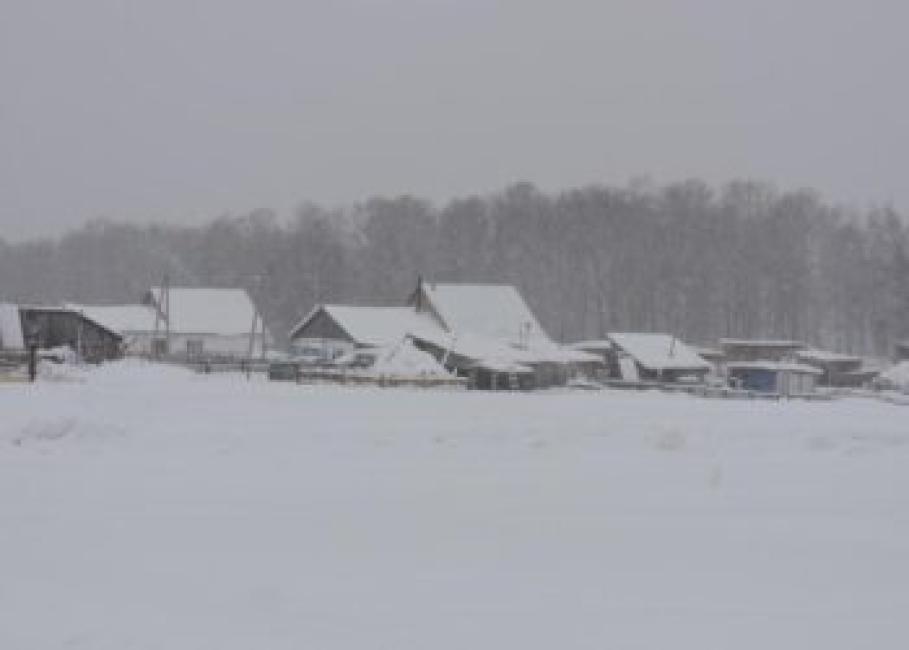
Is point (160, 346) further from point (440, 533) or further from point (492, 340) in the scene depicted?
point (440, 533)

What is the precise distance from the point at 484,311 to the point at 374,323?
9.30m

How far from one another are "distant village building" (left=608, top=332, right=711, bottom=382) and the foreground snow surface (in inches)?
1658

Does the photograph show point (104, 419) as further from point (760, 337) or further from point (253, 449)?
point (760, 337)

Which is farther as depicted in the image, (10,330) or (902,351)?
(902,351)

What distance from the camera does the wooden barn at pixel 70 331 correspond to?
185 ft

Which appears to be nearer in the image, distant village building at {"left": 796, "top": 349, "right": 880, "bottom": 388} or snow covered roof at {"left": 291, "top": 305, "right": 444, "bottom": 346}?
snow covered roof at {"left": 291, "top": 305, "right": 444, "bottom": 346}

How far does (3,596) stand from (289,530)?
11.4 ft

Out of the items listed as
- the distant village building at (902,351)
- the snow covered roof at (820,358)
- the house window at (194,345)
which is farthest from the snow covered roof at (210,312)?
the distant village building at (902,351)

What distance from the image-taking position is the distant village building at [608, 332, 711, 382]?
6488 centimetres

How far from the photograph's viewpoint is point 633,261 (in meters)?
108

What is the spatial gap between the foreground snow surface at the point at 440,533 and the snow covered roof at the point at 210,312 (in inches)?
2108

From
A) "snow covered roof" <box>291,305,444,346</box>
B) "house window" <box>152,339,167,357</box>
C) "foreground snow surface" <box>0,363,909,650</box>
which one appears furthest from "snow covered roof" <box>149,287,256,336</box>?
"foreground snow surface" <box>0,363,909,650</box>

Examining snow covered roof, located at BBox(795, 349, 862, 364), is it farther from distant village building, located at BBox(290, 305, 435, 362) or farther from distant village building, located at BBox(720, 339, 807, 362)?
distant village building, located at BBox(290, 305, 435, 362)

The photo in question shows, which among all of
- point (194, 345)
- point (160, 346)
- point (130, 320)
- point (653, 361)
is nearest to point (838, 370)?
point (653, 361)
